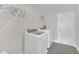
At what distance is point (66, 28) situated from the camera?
4.72 ft

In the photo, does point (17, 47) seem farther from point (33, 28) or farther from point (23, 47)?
point (33, 28)

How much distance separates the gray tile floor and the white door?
6 centimetres

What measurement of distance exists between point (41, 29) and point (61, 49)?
1.25 ft

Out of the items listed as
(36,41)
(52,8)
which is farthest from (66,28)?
(36,41)

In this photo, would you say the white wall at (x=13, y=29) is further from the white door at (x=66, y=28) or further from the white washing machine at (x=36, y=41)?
the white door at (x=66, y=28)

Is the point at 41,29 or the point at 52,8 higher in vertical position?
the point at 52,8

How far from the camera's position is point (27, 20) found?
4.92ft

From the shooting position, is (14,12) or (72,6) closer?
(72,6)

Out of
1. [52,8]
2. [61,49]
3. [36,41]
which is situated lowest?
[61,49]

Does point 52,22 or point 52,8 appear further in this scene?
point 52,22

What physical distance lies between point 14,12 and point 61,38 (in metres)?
0.75

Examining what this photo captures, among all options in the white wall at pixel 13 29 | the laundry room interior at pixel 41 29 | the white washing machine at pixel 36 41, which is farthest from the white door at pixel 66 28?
the white wall at pixel 13 29

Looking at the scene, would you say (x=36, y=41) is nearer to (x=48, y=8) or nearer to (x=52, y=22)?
(x=52, y=22)
